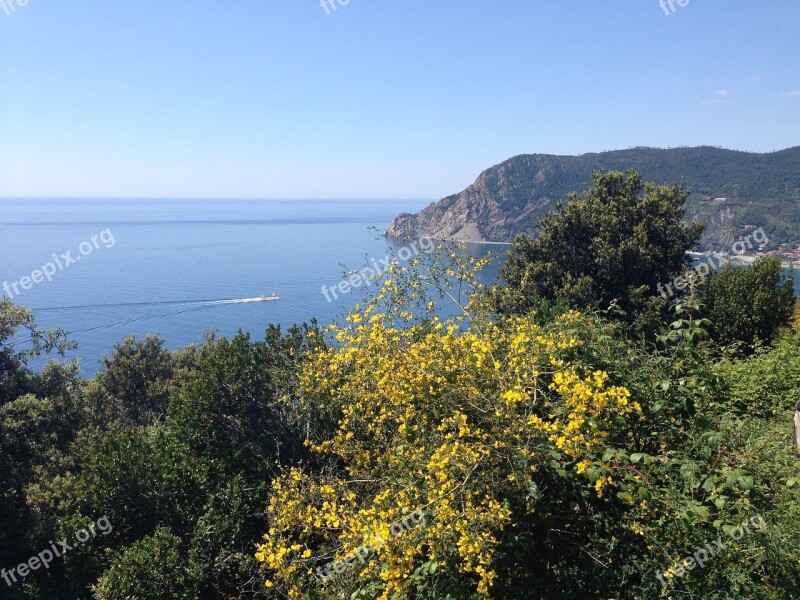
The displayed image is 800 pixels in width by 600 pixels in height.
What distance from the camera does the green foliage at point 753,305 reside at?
1573 cm

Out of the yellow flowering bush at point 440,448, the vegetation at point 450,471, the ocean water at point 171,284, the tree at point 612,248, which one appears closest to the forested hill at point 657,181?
the ocean water at point 171,284

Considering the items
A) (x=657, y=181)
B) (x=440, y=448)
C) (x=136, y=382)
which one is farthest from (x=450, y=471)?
(x=657, y=181)

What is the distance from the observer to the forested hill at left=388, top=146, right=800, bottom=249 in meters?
80.3

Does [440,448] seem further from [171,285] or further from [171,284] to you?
[171,284]

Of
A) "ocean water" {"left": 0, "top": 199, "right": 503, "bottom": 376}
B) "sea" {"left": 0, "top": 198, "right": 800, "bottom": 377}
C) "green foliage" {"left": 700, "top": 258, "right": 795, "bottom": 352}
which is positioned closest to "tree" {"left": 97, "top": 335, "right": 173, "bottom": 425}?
"sea" {"left": 0, "top": 198, "right": 800, "bottom": 377}

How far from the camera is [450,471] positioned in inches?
187

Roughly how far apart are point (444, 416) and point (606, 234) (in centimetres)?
1748

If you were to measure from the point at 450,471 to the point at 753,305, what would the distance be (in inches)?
594

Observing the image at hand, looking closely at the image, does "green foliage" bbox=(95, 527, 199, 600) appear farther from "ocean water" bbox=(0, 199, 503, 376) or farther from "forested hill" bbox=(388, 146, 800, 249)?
"forested hill" bbox=(388, 146, 800, 249)

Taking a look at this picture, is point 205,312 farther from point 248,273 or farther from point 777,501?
point 777,501

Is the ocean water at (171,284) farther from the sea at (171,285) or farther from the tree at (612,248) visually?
the tree at (612,248)

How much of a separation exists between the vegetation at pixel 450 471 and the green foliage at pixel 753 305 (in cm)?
389

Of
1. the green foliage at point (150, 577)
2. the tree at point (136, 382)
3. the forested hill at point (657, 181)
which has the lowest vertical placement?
the tree at point (136, 382)

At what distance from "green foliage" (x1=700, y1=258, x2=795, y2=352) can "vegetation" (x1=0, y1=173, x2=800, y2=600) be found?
389 centimetres
